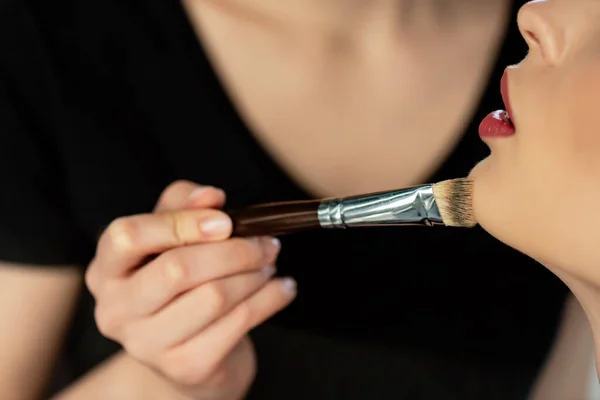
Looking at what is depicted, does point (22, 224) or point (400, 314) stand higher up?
point (22, 224)

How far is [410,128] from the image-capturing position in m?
0.45

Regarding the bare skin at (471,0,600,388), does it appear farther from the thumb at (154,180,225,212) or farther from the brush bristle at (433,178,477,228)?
the thumb at (154,180,225,212)

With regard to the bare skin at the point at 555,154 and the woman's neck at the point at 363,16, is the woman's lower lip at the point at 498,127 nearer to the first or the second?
the bare skin at the point at 555,154

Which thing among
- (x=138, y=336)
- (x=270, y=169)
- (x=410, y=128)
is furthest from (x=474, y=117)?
(x=138, y=336)

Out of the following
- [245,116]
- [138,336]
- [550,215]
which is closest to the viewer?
[550,215]

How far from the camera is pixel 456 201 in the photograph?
0.81 feet

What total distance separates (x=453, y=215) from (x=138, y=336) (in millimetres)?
165

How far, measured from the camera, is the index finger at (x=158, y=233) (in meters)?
0.30

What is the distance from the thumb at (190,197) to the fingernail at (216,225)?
0.04 feet

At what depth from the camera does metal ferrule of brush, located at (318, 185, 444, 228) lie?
269 millimetres

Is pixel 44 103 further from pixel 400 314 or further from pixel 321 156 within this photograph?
pixel 400 314

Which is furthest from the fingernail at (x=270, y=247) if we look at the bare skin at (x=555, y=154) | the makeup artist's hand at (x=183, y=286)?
the bare skin at (x=555, y=154)

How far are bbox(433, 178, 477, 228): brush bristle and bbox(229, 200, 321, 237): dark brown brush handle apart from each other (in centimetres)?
6

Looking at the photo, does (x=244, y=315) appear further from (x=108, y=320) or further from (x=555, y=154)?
(x=555, y=154)
